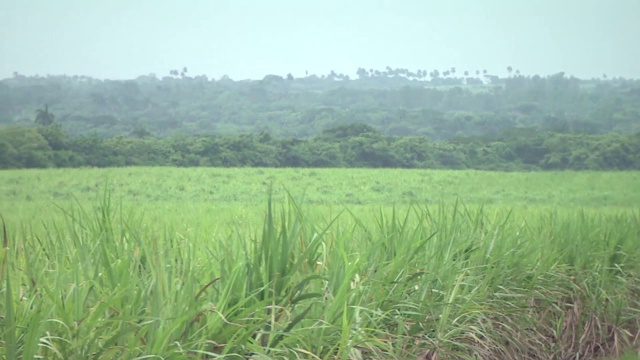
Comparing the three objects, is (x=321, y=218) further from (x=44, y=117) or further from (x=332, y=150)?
(x=44, y=117)

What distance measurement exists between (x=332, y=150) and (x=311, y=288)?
14.2 feet

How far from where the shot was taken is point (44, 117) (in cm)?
623

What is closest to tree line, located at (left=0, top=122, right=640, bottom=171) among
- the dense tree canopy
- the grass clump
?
the dense tree canopy

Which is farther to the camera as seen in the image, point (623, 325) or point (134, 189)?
point (134, 189)

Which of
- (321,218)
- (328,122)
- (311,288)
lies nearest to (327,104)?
(328,122)

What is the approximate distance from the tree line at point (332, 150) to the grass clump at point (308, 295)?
270 cm

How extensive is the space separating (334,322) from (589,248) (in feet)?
6.25

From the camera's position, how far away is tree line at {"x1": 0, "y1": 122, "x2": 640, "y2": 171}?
597 centimetres

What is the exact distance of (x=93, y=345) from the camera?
195 centimetres

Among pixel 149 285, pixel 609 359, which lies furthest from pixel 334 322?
pixel 609 359

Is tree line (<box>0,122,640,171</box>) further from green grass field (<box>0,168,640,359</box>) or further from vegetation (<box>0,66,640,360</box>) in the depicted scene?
green grass field (<box>0,168,640,359</box>)

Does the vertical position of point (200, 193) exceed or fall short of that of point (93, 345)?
it falls short

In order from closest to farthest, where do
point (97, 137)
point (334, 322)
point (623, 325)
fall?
point (334, 322)
point (623, 325)
point (97, 137)

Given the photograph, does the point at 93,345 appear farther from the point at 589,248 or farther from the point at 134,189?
the point at 134,189
